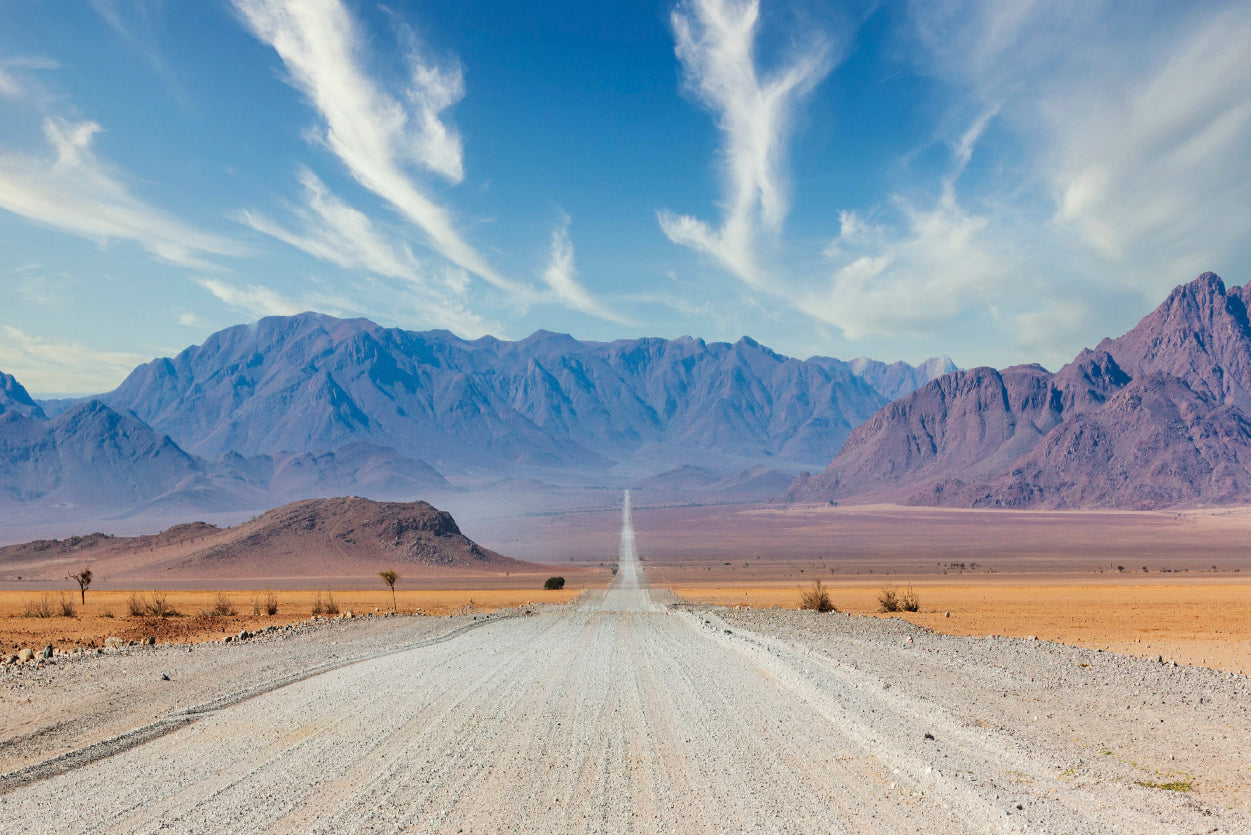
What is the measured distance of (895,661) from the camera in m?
15.2

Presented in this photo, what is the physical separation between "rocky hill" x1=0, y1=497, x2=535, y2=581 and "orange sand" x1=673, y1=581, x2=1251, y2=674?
133ft

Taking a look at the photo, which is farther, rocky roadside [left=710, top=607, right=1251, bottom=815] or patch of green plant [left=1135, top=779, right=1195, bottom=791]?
rocky roadside [left=710, top=607, right=1251, bottom=815]

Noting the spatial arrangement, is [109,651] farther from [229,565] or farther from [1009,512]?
[1009,512]

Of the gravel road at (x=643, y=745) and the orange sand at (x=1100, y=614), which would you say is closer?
the gravel road at (x=643, y=745)

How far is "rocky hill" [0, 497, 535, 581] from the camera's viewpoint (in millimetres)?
79438

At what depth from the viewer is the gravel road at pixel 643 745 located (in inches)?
283

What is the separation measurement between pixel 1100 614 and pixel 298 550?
7919cm

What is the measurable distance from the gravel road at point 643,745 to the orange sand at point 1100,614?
5.37 metres

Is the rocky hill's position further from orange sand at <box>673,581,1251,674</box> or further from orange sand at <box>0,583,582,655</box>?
orange sand at <box>673,581,1251,674</box>

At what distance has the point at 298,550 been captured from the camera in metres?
84.9

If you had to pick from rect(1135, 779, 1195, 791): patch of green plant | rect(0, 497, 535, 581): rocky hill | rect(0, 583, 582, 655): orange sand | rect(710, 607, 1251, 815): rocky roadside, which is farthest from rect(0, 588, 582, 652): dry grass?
rect(0, 497, 535, 581): rocky hill

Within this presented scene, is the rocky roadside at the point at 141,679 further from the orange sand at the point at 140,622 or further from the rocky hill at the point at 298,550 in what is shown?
the rocky hill at the point at 298,550

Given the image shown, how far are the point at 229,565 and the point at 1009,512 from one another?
516ft

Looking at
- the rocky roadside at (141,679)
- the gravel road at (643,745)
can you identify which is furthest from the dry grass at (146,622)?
the gravel road at (643,745)
